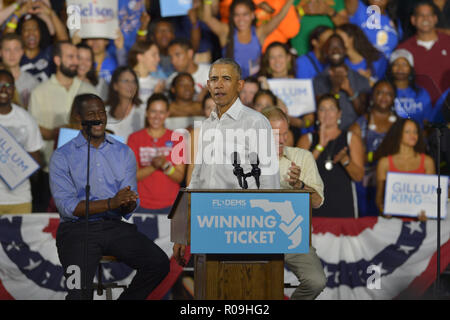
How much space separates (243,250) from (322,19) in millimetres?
5102

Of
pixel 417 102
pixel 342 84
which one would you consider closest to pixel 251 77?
pixel 342 84

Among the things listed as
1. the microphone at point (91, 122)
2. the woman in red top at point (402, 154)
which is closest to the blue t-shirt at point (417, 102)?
the woman in red top at point (402, 154)

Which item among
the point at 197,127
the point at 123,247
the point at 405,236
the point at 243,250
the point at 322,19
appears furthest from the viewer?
the point at 322,19

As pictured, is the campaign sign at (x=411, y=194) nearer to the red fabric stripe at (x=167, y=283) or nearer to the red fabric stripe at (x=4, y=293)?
the red fabric stripe at (x=167, y=283)

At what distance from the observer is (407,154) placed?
7973mm

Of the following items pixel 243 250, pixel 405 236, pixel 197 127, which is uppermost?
pixel 197 127

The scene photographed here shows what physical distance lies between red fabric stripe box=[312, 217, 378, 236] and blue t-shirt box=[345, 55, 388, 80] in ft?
7.00

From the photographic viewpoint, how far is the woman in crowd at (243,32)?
28.4ft

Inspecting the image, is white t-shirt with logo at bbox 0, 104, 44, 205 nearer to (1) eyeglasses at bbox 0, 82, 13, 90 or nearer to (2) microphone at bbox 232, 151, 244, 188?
(1) eyeglasses at bbox 0, 82, 13, 90

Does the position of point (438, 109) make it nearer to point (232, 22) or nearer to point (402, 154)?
point (402, 154)

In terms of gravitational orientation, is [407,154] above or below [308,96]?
below

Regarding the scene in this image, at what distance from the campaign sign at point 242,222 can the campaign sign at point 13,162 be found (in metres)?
3.36
